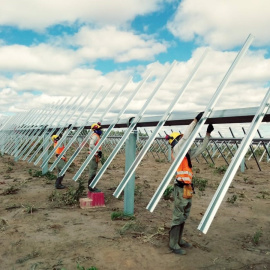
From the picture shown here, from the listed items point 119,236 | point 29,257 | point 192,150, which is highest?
point 192,150

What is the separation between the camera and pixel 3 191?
10.9m

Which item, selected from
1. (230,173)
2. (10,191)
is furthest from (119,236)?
(10,191)

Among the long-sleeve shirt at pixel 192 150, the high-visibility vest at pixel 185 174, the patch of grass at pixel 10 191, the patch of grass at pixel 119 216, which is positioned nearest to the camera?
the long-sleeve shirt at pixel 192 150

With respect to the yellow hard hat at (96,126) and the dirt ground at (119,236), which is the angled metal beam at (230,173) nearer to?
the dirt ground at (119,236)

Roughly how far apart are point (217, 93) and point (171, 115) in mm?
1561

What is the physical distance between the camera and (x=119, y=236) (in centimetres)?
638

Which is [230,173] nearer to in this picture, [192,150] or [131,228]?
[192,150]

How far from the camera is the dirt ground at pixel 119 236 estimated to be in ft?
17.4

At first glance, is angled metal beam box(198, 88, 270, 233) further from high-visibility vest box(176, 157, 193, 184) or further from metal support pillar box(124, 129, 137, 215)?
metal support pillar box(124, 129, 137, 215)

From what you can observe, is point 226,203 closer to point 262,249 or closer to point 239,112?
point 262,249

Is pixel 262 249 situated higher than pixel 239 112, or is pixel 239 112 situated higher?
pixel 239 112

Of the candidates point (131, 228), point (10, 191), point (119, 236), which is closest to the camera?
point (119, 236)

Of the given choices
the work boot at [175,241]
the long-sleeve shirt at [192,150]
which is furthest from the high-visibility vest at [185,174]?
the work boot at [175,241]

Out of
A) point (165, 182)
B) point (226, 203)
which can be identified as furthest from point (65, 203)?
point (165, 182)
